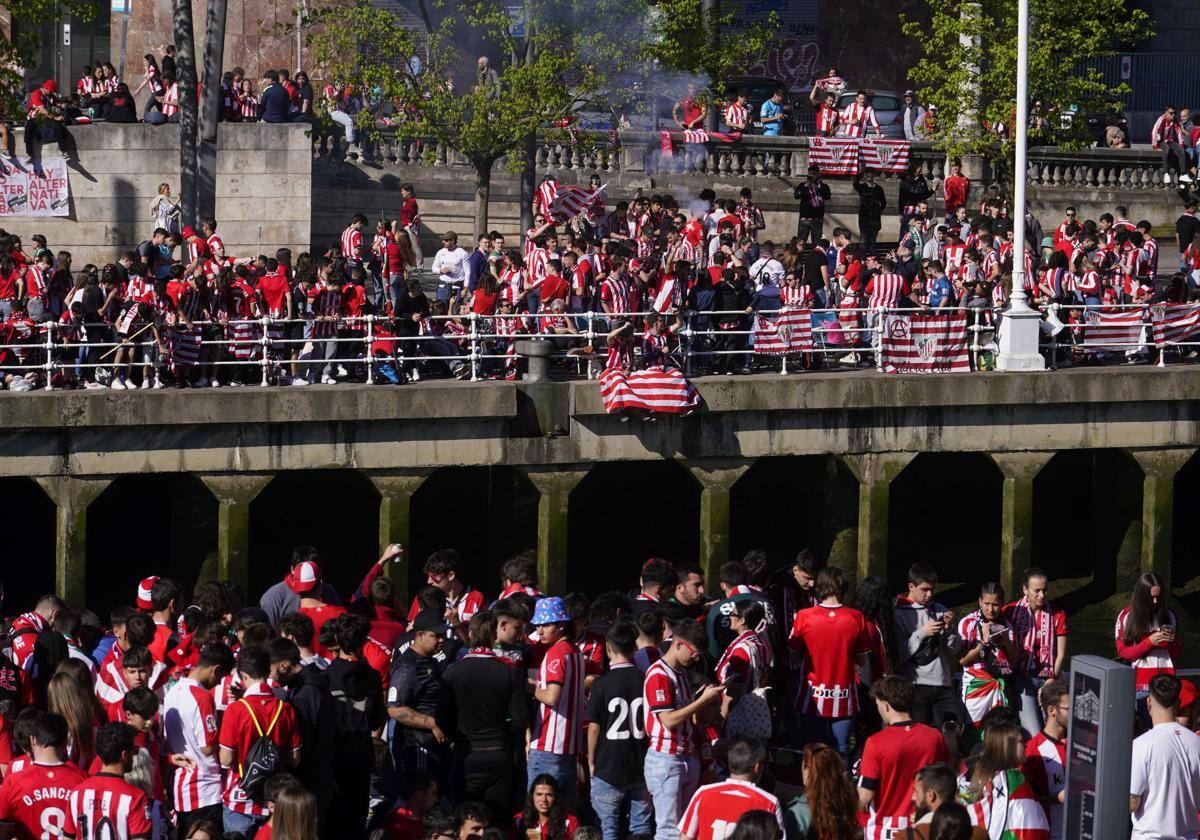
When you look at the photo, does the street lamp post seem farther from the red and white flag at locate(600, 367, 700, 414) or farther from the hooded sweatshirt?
the hooded sweatshirt

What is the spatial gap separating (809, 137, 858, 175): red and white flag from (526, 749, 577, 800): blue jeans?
19458mm

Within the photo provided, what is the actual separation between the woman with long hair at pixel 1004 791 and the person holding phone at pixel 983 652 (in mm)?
3568

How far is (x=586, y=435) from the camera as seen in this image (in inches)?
817

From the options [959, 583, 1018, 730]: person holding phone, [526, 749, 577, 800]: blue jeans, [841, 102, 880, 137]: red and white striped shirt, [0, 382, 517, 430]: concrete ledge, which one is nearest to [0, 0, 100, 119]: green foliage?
[0, 382, 517, 430]: concrete ledge

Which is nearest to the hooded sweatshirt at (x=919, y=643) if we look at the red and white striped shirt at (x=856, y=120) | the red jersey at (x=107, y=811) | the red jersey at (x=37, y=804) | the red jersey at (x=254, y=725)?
the red jersey at (x=254, y=725)

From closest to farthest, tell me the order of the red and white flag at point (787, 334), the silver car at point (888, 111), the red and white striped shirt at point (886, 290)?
the red and white flag at point (787, 334)
the red and white striped shirt at point (886, 290)
the silver car at point (888, 111)

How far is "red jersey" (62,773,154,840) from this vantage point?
32.4 feet

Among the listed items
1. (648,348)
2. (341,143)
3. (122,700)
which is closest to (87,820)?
(122,700)

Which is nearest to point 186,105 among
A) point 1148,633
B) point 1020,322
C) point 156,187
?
point 156,187

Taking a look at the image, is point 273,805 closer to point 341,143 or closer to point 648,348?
point 648,348

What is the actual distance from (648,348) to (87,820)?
39.1 ft

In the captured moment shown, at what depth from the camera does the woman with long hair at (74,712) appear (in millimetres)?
10992

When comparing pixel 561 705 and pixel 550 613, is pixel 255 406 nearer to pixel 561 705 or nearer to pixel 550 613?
pixel 550 613

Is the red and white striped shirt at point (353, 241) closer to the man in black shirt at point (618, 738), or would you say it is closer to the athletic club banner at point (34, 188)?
the athletic club banner at point (34, 188)
